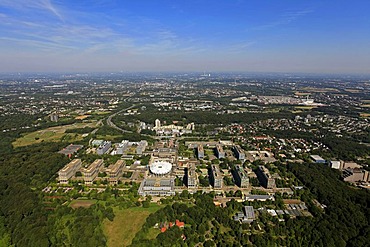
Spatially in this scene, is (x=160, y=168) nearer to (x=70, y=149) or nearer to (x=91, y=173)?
(x=91, y=173)

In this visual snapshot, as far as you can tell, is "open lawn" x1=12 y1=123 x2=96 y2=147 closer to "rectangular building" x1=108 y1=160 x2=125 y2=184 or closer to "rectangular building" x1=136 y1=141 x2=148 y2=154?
"rectangular building" x1=136 y1=141 x2=148 y2=154

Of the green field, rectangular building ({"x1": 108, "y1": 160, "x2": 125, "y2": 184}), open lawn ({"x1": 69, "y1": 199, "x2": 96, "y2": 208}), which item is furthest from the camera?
rectangular building ({"x1": 108, "y1": 160, "x2": 125, "y2": 184})

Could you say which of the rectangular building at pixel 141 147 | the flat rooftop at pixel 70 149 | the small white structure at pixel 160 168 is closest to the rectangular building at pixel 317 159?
the small white structure at pixel 160 168

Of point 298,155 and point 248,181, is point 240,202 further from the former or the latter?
point 298,155

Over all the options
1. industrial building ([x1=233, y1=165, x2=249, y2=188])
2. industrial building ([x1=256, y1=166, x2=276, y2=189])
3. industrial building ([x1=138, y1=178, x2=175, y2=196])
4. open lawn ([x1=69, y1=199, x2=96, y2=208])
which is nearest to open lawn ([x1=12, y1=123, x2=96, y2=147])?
open lawn ([x1=69, y1=199, x2=96, y2=208])

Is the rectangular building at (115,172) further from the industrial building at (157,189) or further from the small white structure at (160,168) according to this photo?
the industrial building at (157,189)
